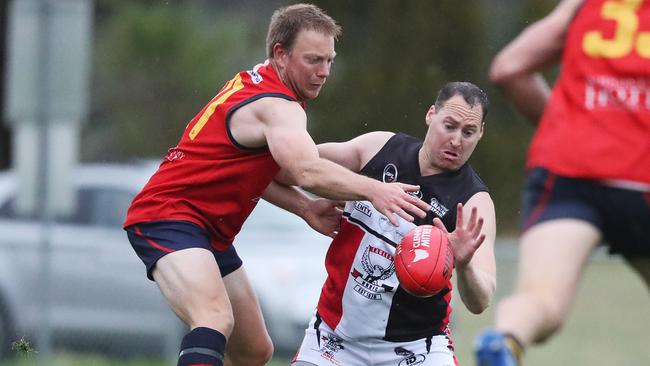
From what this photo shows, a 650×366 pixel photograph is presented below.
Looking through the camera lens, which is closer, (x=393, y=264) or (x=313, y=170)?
(x=313, y=170)

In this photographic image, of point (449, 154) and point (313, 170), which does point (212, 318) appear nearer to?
point (313, 170)

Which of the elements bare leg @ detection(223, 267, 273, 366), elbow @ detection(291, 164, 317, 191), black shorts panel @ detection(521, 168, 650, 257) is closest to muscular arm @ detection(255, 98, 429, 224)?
elbow @ detection(291, 164, 317, 191)

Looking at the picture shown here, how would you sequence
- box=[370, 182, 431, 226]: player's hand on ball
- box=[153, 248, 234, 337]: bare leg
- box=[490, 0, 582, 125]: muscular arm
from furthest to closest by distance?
box=[153, 248, 234, 337]: bare leg, box=[370, 182, 431, 226]: player's hand on ball, box=[490, 0, 582, 125]: muscular arm

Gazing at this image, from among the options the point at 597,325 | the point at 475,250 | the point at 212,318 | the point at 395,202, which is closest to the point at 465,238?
the point at 475,250

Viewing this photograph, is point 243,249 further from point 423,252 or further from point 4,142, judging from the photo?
point 423,252

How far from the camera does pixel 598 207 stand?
13.2 feet

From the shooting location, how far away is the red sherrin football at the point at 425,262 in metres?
4.85

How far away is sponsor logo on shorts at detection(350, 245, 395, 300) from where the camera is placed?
5.21 meters

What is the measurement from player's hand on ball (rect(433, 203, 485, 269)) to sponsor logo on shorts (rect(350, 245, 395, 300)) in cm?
40

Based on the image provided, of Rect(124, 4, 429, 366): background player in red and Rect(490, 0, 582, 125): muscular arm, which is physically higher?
Rect(490, 0, 582, 125): muscular arm

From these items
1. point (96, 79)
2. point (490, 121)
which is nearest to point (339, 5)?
point (490, 121)

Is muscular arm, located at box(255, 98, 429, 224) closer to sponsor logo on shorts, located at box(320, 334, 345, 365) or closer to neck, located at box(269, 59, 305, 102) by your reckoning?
neck, located at box(269, 59, 305, 102)

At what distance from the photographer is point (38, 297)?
10281 millimetres

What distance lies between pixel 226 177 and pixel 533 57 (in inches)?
68.9
